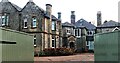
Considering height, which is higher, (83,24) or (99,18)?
(99,18)

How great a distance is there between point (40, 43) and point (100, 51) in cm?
3249

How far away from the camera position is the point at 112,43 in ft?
42.5

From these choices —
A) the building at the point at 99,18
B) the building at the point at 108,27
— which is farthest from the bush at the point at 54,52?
the building at the point at 99,18

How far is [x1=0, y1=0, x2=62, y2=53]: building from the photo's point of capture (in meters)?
47.4

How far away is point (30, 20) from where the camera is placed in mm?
47469

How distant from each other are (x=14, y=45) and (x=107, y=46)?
194 inches

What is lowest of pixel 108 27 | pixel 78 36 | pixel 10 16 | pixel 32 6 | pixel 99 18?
pixel 78 36

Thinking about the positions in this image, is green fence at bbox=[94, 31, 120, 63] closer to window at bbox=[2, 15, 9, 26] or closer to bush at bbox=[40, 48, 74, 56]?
bush at bbox=[40, 48, 74, 56]

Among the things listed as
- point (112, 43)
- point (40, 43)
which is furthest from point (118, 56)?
point (40, 43)

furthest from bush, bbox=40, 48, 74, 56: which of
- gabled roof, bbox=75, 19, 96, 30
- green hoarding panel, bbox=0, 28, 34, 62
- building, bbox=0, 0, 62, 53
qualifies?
green hoarding panel, bbox=0, 28, 34, 62

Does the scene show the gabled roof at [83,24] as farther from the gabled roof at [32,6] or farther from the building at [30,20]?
the gabled roof at [32,6]

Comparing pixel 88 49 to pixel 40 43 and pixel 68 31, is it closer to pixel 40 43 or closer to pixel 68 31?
pixel 68 31

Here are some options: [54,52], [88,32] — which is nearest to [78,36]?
[88,32]

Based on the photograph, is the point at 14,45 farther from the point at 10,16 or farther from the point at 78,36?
the point at 78,36
